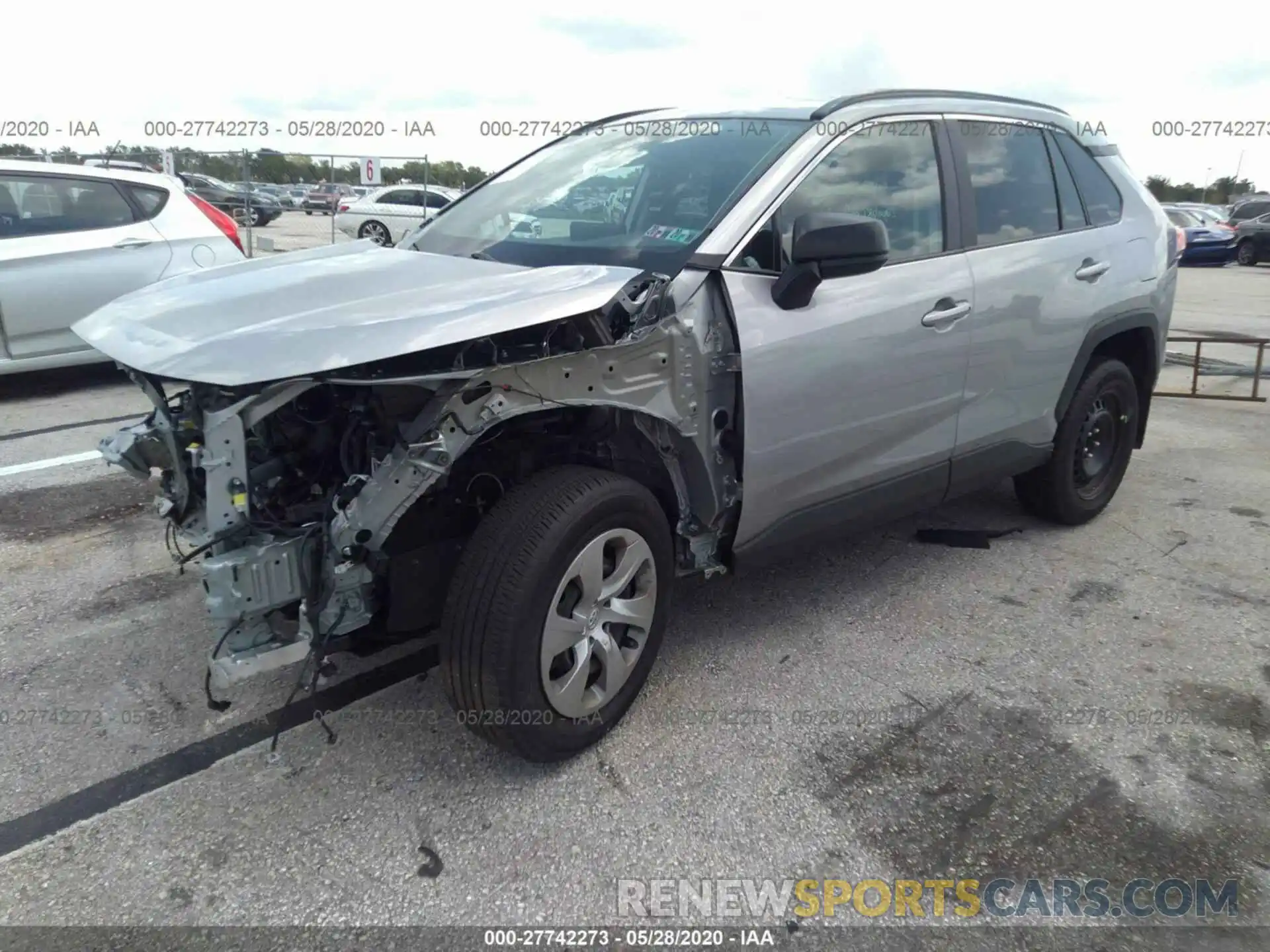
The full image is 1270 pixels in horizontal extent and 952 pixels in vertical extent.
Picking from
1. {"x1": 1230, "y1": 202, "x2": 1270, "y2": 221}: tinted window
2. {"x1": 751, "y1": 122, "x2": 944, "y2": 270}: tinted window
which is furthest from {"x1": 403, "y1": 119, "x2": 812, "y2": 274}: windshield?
{"x1": 1230, "y1": 202, "x2": 1270, "y2": 221}: tinted window

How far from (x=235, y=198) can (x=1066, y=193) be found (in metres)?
18.7

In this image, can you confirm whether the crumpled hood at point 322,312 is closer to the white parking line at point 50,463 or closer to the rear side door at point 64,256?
the white parking line at point 50,463

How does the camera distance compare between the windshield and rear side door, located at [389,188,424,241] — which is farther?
rear side door, located at [389,188,424,241]

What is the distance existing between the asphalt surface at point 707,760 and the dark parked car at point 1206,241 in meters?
23.1

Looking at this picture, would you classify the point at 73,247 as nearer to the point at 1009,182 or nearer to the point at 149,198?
the point at 149,198

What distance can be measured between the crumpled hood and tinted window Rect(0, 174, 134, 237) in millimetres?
4400

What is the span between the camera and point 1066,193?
4180 millimetres

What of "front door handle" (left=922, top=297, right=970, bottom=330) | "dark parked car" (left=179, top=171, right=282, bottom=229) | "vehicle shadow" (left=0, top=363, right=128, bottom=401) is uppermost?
"dark parked car" (left=179, top=171, right=282, bottom=229)

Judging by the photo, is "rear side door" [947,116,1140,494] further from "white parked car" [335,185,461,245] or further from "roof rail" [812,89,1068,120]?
"white parked car" [335,185,461,245]

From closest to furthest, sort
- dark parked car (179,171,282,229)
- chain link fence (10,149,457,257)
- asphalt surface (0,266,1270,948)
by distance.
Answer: asphalt surface (0,266,1270,948) < chain link fence (10,149,457,257) < dark parked car (179,171,282,229)

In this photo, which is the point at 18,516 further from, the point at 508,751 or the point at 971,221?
the point at 971,221

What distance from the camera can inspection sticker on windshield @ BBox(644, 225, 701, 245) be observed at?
2.99 m

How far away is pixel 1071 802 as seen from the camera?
8.70 ft

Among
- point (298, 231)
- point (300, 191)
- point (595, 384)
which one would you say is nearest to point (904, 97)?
point (595, 384)
